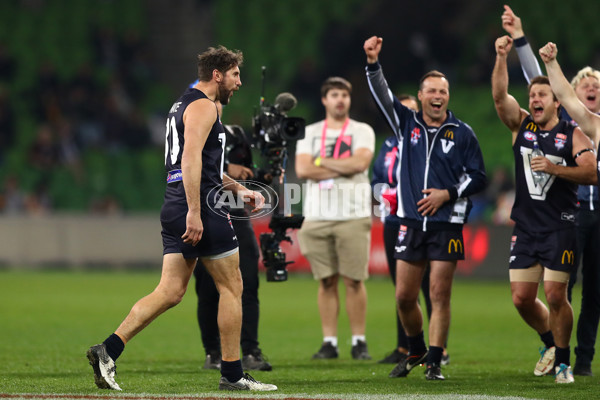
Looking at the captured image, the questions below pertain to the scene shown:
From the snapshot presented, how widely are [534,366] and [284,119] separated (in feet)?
10.8

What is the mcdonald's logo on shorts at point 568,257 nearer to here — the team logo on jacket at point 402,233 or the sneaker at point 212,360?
the team logo on jacket at point 402,233

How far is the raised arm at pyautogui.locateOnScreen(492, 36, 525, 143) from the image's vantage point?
26.9 feet

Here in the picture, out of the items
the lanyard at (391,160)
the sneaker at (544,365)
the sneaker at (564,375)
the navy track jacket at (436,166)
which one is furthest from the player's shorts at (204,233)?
the lanyard at (391,160)

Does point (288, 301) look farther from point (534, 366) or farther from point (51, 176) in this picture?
point (51, 176)

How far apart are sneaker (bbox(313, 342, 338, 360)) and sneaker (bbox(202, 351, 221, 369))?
120 cm

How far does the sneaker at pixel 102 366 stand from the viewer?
6.78 meters

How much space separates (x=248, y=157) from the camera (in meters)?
9.20

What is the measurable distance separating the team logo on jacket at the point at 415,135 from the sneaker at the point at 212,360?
104 inches

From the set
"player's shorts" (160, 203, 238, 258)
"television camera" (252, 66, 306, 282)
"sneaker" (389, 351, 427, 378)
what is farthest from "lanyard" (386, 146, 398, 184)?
"player's shorts" (160, 203, 238, 258)

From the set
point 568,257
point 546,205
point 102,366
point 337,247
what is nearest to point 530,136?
point 546,205

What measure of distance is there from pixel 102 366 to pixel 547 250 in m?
3.73

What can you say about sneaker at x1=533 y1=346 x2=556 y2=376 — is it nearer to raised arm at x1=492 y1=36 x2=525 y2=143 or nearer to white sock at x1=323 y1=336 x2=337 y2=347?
raised arm at x1=492 y1=36 x2=525 y2=143

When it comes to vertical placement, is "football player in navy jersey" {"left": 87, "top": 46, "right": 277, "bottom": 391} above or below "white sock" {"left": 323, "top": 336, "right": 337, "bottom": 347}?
above

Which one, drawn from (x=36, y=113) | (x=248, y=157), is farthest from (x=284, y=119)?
(x=36, y=113)
